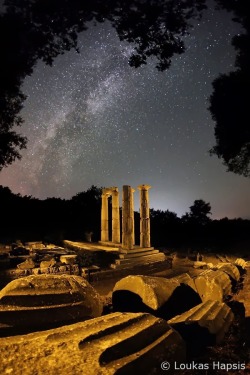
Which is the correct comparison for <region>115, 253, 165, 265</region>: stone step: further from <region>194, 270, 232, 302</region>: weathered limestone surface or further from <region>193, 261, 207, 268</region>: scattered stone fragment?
<region>194, 270, 232, 302</region>: weathered limestone surface

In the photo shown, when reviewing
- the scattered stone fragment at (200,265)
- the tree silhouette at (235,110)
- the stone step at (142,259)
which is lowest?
the scattered stone fragment at (200,265)

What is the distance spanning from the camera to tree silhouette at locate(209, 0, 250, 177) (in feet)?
59.6

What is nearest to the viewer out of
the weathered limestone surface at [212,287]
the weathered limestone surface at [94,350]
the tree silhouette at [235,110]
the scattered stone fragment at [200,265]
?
the weathered limestone surface at [94,350]

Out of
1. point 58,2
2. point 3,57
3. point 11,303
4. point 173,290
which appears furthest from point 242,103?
point 11,303

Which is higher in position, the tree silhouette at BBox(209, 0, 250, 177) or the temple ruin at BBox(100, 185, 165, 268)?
the tree silhouette at BBox(209, 0, 250, 177)

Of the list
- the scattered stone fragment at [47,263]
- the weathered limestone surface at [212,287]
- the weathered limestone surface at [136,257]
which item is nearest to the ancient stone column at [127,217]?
the weathered limestone surface at [136,257]

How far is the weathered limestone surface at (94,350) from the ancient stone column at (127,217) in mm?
10295

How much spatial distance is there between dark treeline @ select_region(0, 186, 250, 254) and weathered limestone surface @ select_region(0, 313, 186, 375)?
51.3 ft

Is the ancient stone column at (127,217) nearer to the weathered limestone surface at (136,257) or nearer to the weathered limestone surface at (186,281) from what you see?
the weathered limestone surface at (136,257)

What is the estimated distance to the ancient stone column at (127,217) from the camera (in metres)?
14.0

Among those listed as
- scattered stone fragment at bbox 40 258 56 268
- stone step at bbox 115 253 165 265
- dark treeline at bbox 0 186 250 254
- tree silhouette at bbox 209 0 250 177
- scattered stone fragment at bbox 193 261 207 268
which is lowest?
scattered stone fragment at bbox 193 261 207 268

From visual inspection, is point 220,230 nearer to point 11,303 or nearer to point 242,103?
point 242,103

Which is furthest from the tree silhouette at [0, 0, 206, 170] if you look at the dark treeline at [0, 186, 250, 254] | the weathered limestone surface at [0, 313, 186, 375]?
the weathered limestone surface at [0, 313, 186, 375]

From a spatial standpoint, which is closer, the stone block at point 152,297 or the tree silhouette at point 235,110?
the stone block at point 152,297
